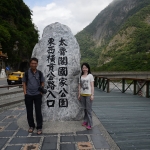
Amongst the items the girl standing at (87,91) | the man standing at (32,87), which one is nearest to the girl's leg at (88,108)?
the girl standing at (87,91)

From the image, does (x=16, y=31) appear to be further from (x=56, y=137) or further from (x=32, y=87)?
(x=56, y=137)

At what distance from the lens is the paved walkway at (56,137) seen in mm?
3533

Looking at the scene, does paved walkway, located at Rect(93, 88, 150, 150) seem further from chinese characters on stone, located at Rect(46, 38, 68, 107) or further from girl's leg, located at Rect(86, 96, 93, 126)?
chinese characters on stone, located at Rect(46, 38, 68, 107)

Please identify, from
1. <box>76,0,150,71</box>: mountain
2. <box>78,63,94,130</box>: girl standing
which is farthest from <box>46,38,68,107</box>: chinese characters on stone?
<box>76,0,150,71</box>: mountain

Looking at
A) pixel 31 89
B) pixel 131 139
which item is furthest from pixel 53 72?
pixel 131 139

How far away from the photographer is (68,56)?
5203mm

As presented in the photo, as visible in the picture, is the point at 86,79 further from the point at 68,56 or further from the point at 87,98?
the point at 68,56

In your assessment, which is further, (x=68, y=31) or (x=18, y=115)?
(x=18, y=115)

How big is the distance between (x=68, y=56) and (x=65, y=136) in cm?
207

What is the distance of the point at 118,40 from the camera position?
6950cm

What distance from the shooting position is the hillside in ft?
100

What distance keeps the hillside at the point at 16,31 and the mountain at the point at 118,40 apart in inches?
611

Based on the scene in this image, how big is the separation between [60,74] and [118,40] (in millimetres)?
67221

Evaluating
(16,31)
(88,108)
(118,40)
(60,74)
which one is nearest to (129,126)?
(88,108)
